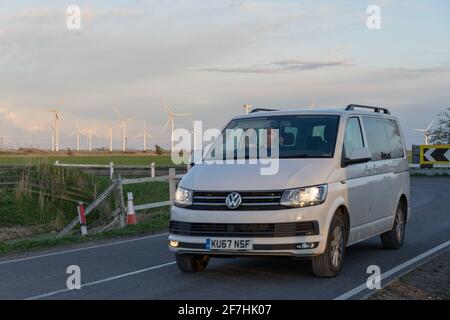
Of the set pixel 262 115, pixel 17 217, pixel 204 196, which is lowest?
pixel 17 217

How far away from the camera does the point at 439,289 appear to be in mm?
8852

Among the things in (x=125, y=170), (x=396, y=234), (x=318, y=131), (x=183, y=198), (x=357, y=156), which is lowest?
(x=125, y=170)

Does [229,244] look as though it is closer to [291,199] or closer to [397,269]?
[291,199]

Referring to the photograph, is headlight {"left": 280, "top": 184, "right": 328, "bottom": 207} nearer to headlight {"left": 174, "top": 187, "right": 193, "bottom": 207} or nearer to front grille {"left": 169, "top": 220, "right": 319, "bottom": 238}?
front grille {"left": 169, "top": 220, "right": 319, "bottom": 238}

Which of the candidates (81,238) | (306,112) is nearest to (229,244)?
(306,112)

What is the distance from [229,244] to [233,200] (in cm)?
54

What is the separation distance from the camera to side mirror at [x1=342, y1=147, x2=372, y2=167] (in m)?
10.2

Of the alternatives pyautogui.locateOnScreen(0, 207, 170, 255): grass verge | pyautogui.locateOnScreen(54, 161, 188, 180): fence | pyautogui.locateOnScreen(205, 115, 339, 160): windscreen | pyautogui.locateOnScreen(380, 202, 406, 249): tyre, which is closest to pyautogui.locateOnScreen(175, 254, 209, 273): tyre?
pyautogui.locateOnScreen(205, 115, 339, 160): windscreen

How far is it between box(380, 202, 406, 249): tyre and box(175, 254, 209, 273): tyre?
3.63 metres

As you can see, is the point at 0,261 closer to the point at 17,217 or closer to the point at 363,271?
the point at 363,271

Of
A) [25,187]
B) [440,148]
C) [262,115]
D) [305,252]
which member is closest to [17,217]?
[25,187]

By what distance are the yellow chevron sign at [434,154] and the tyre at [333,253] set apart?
30.1m

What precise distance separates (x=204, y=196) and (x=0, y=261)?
4583mm

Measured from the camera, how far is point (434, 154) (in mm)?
38812
